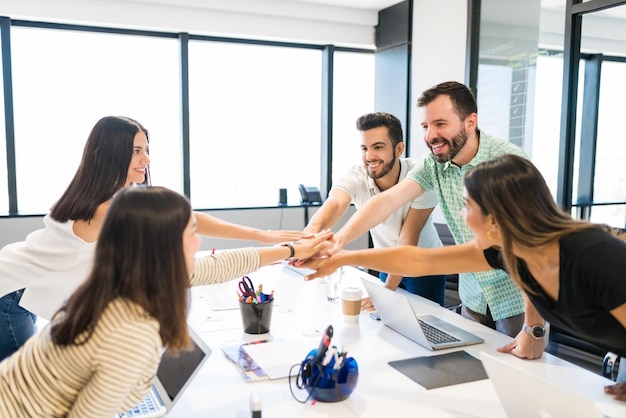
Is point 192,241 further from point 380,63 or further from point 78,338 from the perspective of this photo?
point 380,63

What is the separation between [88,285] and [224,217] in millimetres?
4044

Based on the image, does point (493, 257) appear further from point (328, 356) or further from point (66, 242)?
point (66, 242)

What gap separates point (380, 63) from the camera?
18.4 feet

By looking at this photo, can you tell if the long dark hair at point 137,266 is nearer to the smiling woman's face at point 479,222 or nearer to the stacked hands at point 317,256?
the smiling woman's face at point 479,222

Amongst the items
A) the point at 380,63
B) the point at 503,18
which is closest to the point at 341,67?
the point at 380,63

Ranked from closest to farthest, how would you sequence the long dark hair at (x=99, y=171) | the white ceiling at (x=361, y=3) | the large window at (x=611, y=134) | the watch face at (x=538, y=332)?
the watch face at (x=538, y=332), the long dark hair at (x=99, y=171), the large window at (x=611, y=134), the white ceiling at (x=361, y=3)

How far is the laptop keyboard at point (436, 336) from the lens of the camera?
1.79m

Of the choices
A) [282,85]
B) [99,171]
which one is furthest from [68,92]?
[99,171]

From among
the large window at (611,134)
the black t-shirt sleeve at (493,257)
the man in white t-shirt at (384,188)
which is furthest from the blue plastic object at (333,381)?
the large window at (611,134)

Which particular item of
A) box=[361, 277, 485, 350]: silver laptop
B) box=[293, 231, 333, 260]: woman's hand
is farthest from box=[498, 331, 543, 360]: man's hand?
box=[293, 231, 333, 260]: woman's hand

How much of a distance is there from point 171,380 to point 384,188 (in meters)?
1.77

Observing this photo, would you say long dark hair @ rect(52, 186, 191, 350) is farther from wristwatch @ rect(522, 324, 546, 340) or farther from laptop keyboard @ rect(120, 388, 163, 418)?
wristwatch @ rect(522, 324, 546, 340)

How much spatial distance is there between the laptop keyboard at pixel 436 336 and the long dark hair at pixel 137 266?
991mm

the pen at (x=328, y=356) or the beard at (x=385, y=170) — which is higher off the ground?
the beard at (x=385, y=170)
